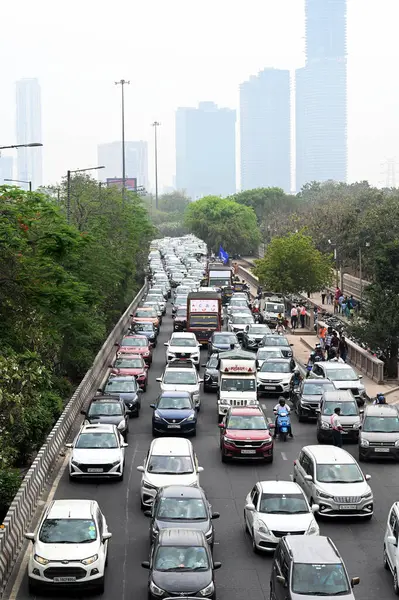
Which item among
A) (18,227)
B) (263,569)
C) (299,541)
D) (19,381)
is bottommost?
(263,569)

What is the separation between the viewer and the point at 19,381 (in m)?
22.8

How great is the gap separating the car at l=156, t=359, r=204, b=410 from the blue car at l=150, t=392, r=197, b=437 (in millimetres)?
3360

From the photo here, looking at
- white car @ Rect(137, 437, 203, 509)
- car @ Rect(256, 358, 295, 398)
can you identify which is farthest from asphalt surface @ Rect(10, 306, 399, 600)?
car @ Rect(256, 358, 295, 398)

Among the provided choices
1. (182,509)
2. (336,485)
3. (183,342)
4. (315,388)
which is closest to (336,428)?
(315,388)

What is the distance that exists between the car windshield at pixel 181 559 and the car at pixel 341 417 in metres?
13.8

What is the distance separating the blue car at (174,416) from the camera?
30.3 metres

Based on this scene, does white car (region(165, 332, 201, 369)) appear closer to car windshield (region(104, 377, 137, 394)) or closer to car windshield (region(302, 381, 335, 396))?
car windshield (region(104, 377, 137, 394))

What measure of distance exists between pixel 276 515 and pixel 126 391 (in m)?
15.3

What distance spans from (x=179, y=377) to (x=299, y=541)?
20.6 meters

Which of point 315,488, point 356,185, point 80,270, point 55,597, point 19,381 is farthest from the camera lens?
point 356,185

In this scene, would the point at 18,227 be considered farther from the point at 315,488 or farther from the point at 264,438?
the point at 315,488

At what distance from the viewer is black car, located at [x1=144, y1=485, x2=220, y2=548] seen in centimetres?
1870

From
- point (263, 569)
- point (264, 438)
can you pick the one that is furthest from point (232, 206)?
point (263, 569)

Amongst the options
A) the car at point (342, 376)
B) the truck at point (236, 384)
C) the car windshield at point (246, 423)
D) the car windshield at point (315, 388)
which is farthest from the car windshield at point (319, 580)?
the car at point (342, 376)
